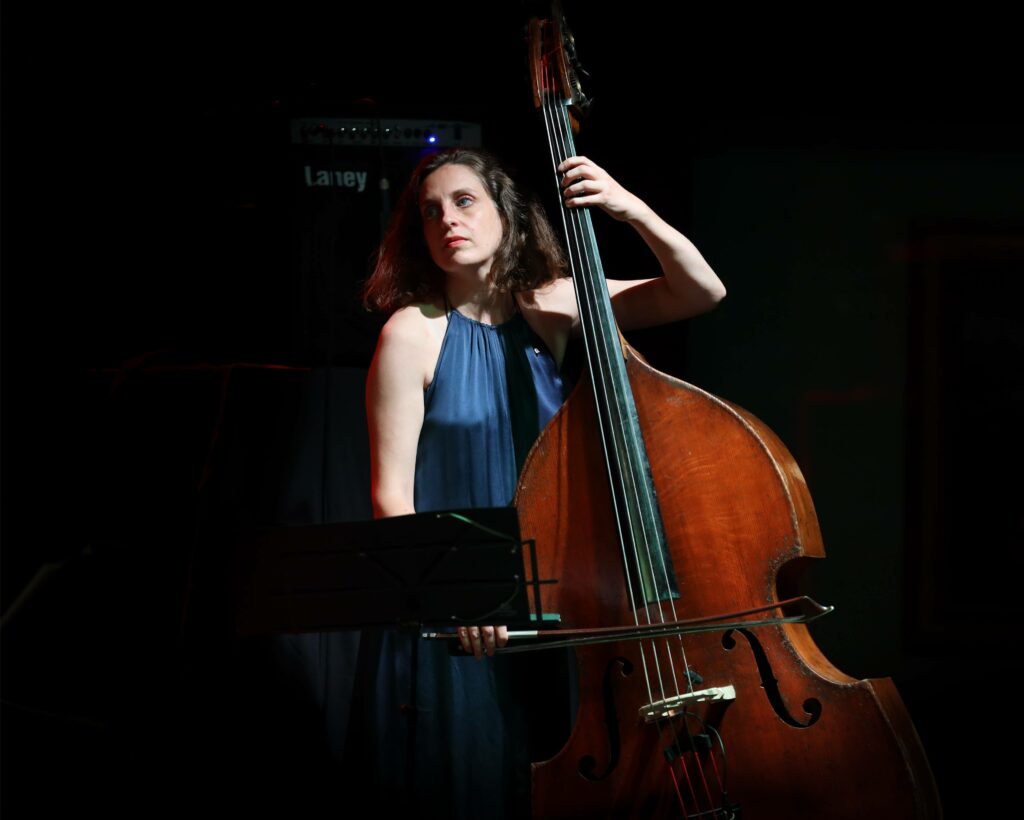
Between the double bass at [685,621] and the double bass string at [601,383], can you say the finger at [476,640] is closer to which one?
the double bass at [685,621]

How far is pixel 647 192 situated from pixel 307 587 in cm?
128

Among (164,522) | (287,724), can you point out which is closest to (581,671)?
(287,724)

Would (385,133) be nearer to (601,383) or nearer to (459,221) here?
(459,221)

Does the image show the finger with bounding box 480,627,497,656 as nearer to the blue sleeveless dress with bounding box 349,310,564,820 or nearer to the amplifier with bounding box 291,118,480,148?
the blue sleeveless dress with bounding box 349,310,564,820

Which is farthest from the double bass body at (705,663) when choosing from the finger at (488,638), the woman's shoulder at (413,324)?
the woman's shoulder at (413,324)

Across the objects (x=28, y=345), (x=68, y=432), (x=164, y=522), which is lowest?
(x=164, y=522)

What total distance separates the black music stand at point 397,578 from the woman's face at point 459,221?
62 centimetres

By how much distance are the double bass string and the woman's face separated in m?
0.19

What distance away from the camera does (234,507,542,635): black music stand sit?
4.44 feet

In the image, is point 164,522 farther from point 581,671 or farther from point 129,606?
point 581,671

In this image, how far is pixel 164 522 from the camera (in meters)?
2.15

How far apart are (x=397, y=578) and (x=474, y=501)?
448mm

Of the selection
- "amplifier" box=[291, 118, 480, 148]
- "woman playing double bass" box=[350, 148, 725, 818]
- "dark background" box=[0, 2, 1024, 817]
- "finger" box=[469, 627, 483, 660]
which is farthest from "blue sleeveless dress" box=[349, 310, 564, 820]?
"amplifier" box=[291, 118, 480, 148]

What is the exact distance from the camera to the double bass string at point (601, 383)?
143 cm
